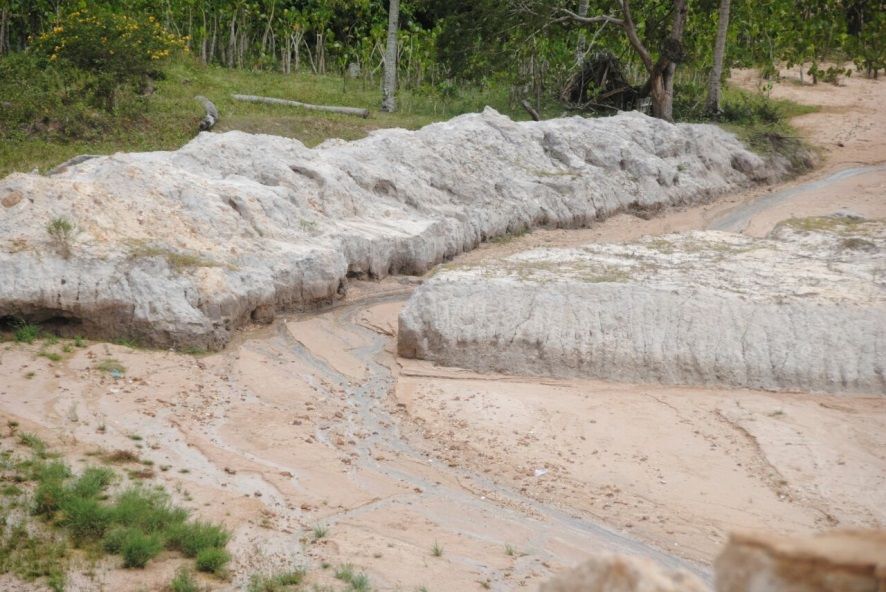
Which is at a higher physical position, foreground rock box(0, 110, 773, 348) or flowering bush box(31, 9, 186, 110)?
flowering bush box(31, 9, 186, 110)

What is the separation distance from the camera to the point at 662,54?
2250 cm

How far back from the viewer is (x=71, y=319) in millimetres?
10406

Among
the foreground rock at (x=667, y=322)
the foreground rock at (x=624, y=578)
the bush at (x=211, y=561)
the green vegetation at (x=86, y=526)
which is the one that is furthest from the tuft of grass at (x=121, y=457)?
the foreground rock at (x=624, y=578)

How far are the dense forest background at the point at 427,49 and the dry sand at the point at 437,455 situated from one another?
9700 mm

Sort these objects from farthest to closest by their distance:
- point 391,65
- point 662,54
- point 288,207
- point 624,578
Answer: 1. point 391,65
2. point 662,54
3. point 288,207
4. point 624,578

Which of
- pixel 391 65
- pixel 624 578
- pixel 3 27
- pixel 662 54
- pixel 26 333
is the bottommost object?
pixel 26 333

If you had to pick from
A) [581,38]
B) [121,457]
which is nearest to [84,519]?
[121,457]

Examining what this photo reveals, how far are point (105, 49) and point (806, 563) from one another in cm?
1939

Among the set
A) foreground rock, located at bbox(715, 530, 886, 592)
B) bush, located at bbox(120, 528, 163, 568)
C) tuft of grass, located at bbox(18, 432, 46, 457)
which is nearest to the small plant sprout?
tuft of grass, located at bbox(18, 432, 46, 457)

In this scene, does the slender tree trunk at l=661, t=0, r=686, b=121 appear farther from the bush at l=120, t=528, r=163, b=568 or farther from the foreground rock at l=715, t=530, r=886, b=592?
the foreground rock at l=715, t=530, r=886, b=592

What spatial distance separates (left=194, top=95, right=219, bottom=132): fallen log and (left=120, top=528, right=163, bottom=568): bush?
13332mm

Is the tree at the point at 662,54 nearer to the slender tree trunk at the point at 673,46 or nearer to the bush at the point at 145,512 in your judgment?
the slender tree trunk at the point at 673,46

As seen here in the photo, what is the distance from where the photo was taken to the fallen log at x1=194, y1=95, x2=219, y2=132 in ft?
62.7

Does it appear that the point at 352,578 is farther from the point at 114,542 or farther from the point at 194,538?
the point at 114,542
